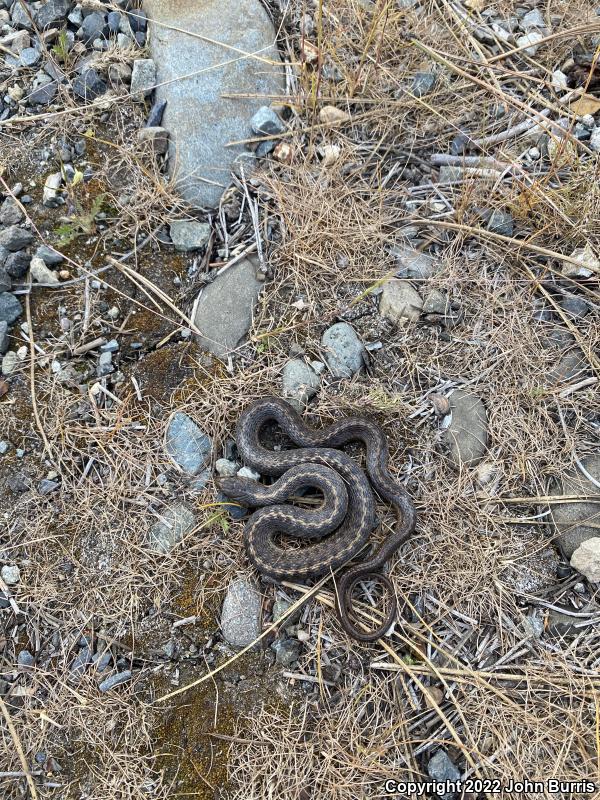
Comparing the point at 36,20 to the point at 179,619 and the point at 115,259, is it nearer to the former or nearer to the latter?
the point at 115,259

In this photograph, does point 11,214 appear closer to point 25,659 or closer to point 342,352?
point 342,352

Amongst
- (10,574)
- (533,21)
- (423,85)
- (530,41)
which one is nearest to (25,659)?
(10,574)

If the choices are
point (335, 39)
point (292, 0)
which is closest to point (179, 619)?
point (335, 39)

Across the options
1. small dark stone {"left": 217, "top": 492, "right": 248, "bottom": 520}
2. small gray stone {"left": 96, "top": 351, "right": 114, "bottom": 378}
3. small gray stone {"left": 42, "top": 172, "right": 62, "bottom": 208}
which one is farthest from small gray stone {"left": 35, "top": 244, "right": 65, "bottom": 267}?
small dark stone {"left": 217, "top": 492, "right": 248, "bottom": 520}

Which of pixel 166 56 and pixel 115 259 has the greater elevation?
pixel 166 56

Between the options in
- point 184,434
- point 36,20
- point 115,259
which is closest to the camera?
point 184,434

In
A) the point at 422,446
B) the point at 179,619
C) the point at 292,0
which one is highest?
the point at 292,0

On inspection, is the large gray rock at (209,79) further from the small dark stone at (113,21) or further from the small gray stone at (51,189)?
the small gray stone at (51,189)
